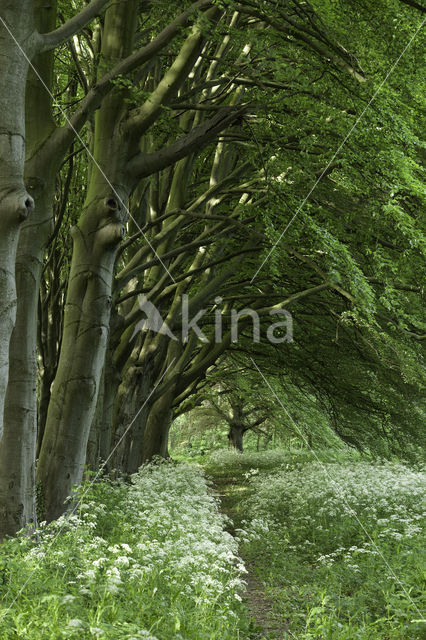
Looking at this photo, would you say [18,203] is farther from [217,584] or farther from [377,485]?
[377,485]

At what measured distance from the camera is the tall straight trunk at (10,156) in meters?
4.54

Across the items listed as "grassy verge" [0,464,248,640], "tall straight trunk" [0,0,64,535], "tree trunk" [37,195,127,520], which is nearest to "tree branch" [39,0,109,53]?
"tall straight trunk" [0,0,64,535]

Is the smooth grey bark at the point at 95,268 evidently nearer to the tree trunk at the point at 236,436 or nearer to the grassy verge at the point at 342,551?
the grassy verge at the point at 342,551

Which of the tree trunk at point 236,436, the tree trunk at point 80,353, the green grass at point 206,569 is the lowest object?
the tree trunk at point 236,436

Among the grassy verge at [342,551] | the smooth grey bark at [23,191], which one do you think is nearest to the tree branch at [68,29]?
the smooth grey bark at [23,191]

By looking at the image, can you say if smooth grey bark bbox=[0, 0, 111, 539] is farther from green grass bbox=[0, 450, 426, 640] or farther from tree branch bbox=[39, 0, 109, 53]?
green grass bbox=[0, 450, 426, 640]

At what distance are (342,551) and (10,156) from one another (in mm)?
6844

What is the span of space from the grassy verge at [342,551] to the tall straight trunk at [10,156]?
3.43 metres

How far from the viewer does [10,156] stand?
15.6 feet

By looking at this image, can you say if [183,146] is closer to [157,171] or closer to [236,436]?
[157,171]

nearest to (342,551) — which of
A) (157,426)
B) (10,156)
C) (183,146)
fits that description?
(183,146)

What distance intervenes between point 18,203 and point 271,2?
413cm

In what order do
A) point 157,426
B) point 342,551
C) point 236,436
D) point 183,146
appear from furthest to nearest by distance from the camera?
point 236,436 < point 157,426 < point 342,551 < point 183,146

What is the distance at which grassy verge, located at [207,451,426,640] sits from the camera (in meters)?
5.38
